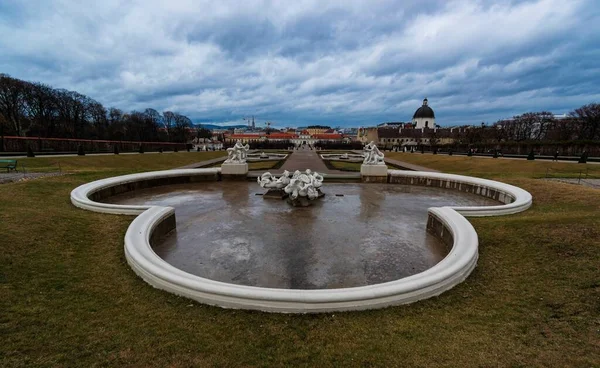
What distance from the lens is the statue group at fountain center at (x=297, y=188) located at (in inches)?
465

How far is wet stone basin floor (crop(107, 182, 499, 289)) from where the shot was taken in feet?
19.4

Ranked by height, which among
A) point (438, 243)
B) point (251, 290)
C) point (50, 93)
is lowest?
point (438, 243)

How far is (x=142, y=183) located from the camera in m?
14.9

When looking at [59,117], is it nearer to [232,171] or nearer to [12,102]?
[12,102]

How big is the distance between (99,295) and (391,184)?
15.3m

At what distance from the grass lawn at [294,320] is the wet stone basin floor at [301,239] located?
1257 mm

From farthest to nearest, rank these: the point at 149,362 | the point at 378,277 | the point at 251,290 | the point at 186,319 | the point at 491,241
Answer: the point at 491,241, the point at 378,277, the point at 251,290, the point at 186,319, the point at 149,362

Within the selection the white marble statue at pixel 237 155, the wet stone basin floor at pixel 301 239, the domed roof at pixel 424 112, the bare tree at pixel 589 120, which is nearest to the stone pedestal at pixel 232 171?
the white marble statue at pixel 237 155

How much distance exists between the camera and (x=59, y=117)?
52.4m

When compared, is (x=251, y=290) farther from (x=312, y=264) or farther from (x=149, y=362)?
(x=312, y=264)

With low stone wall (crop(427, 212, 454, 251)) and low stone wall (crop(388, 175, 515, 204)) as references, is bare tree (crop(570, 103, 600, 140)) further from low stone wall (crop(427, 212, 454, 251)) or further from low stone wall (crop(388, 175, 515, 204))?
low stone wall (crop(427, 212, 454, 251))

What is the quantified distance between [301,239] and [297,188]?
172 inches

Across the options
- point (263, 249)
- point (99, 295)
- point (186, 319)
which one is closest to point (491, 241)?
point (263, 249)

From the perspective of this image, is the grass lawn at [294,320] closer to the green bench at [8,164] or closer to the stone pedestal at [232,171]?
the stone pedestal at [232,171]
